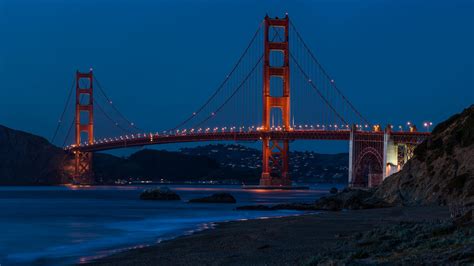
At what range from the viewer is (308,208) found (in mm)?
37500

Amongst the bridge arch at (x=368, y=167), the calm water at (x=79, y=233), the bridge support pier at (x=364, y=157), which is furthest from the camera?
the bridge support pier at (x=364, y=157)

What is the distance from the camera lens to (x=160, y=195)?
56281 millimetres

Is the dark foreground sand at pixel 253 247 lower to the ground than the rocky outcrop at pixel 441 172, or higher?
lower

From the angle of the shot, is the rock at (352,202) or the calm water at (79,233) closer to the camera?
the calm water at (79,233)

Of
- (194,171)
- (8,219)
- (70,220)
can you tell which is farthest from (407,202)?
(194,171)

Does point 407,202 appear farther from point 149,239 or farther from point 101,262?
point 101,262

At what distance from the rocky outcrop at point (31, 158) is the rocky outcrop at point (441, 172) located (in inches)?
3012

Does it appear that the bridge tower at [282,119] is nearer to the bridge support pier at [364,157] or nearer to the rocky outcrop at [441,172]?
the bridge support pier at [364,157]

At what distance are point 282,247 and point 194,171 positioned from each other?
156m

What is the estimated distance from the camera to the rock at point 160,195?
55800 mm

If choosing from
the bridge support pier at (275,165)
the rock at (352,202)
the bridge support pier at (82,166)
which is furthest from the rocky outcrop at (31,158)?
the rock at (352,202)

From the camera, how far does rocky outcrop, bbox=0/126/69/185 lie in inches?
4309

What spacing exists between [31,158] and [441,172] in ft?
290

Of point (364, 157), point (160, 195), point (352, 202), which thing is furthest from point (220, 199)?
point (364, 157)
